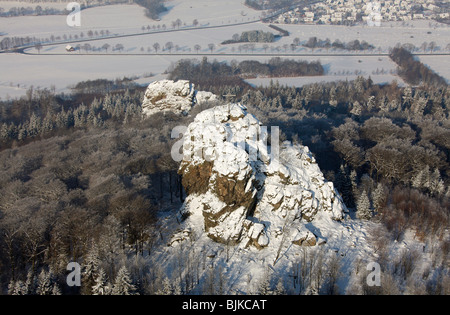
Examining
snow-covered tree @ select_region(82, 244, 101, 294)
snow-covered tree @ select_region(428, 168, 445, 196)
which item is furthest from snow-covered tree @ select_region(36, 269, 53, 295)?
snow-covered tree @ select_region(428, 168, 445, 196)

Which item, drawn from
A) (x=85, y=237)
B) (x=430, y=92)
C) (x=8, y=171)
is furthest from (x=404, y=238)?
(x=430, y=92)

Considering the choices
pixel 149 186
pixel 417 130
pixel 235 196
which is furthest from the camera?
pixel 417 130

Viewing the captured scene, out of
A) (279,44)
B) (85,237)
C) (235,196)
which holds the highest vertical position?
(279,44)

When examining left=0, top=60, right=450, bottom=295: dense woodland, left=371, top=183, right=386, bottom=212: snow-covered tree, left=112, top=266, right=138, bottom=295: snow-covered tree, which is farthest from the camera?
left=371, top=183, right=386, bottom=212: snow-covered tree

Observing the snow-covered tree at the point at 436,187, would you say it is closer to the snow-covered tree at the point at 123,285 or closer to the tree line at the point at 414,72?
the snow-covered tree at the point at 123,285

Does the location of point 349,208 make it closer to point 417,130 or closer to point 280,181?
point 280,181

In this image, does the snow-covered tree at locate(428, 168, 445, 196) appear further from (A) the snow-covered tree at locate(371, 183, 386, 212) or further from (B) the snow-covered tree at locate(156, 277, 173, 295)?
(B) the snow-covered tree at locate(156, 277, 173, 295)

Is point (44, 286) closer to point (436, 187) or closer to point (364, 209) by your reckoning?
point (364, 209)

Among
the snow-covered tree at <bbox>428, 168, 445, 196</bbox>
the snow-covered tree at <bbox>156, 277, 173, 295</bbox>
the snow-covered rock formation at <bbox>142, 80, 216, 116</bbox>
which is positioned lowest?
the snow-covered tree at <bbox>156, 277, 173, 295</bbox>
